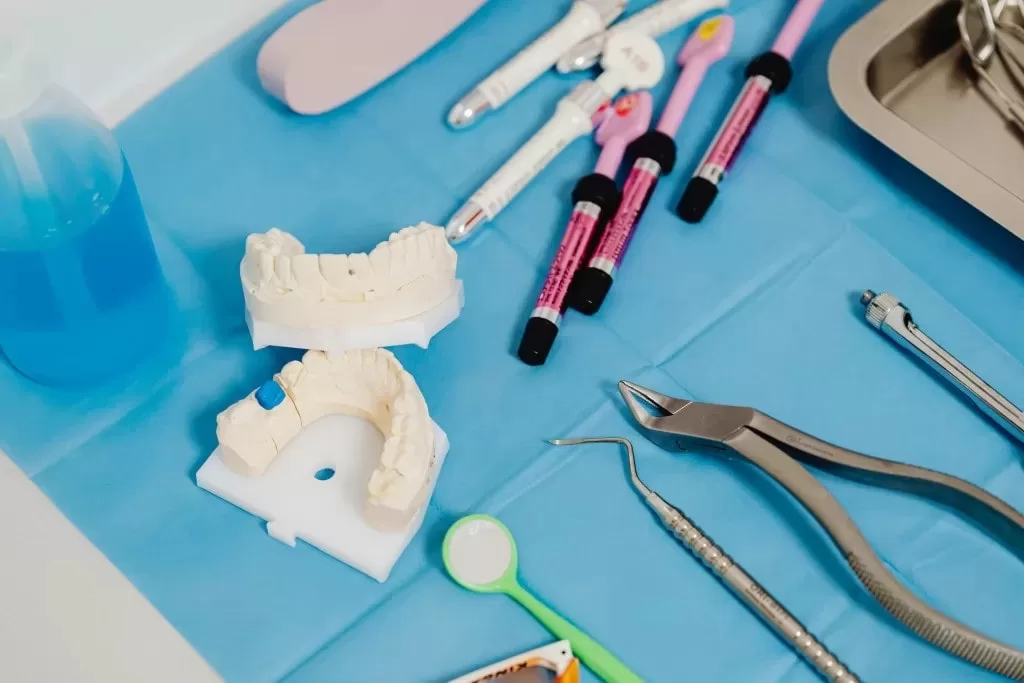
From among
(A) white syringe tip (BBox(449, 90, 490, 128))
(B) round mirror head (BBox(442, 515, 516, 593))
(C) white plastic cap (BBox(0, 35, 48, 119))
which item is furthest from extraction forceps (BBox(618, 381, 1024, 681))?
(C) white plastic cap (BBox(0, 35, 48, 119))

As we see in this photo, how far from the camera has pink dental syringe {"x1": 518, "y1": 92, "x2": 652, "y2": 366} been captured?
27.2 inches

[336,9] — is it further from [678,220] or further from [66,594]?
[66,594]

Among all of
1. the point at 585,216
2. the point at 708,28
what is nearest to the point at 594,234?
the point at 585,216

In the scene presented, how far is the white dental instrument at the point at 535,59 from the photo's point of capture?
2.60ft

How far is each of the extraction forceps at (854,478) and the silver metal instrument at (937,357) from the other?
79 millimetres

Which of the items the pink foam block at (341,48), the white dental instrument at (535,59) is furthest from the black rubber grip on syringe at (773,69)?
the pink foam block at (341,48)

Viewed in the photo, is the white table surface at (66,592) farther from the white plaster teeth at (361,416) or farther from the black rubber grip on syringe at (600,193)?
the black rubber grip on syringe at (600,193)

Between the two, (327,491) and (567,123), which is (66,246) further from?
(567,123)

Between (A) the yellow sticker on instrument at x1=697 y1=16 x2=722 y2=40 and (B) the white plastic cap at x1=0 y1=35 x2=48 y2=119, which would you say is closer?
(B) the white plastic cap at x1=0 y1=35 x2=48 y2=119

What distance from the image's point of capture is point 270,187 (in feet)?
2.52

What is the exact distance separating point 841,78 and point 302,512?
19.8 inches

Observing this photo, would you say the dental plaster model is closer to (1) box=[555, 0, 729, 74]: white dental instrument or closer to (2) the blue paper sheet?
(2) the blue paper sheet

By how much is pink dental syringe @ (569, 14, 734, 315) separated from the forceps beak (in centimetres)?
7

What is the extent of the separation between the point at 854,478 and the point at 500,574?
225mm
